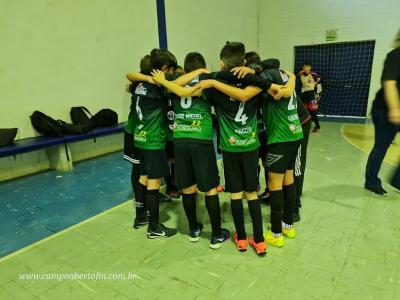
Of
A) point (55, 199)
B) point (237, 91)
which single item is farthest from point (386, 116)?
point (55, 199)

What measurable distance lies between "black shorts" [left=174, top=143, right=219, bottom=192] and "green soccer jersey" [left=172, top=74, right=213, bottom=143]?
5 cm

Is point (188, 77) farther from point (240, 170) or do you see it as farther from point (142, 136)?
point (240, 170)

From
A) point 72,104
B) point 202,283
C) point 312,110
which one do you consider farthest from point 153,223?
point 312,110

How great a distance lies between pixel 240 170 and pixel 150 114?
775mm

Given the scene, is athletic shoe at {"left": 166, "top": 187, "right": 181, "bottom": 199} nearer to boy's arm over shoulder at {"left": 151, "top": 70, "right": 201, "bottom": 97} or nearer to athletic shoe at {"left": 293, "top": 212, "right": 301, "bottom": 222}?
athletic shoe at {"left": 293, "top": 212, "right": 301, "bottom": 222}

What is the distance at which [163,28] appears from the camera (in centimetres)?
544

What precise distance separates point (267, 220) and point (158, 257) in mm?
1000

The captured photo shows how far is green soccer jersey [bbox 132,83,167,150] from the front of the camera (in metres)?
2.17

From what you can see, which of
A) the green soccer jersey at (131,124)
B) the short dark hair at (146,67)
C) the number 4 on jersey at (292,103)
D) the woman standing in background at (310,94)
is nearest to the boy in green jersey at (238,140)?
the number 4 on jersey at (292,103)

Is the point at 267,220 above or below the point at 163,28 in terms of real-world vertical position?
below

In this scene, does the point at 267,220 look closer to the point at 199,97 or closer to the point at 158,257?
the point at 158,257

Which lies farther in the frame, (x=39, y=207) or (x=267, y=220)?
(x=39, y=207)

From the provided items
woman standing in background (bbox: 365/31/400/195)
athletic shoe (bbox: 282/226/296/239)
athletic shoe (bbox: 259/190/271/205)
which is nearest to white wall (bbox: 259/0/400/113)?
woman standing in background (bbox: 365/31/400/195)

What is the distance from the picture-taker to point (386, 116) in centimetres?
270
